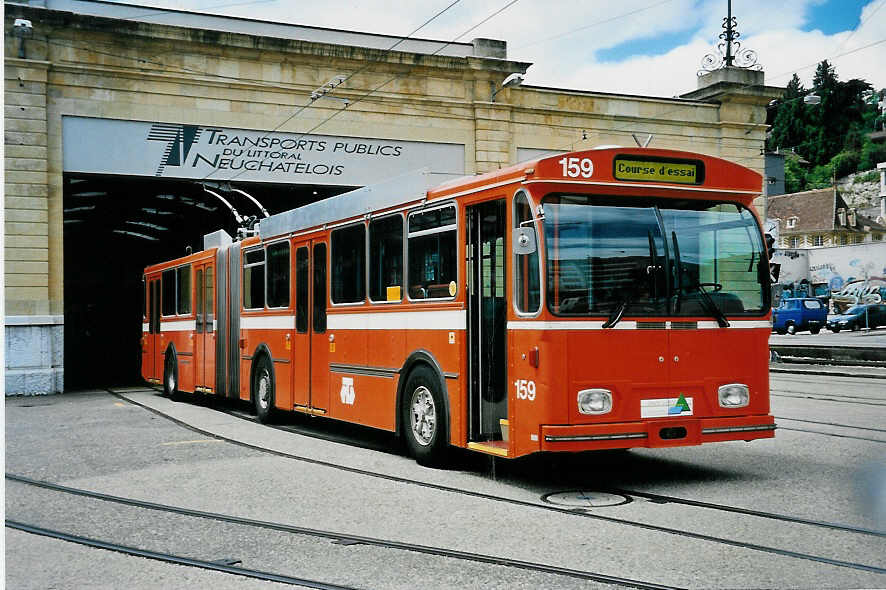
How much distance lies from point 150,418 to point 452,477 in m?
8.05

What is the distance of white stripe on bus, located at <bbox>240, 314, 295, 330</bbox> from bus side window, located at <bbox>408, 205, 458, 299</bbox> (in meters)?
3.91

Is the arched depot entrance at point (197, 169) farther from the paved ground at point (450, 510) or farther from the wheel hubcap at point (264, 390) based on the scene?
the paved ground at point (450, 510)

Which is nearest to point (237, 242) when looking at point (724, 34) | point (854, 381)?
point (854, 381)

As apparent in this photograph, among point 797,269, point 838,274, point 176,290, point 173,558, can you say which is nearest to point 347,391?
point 173,558

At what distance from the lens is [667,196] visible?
8.70 metres

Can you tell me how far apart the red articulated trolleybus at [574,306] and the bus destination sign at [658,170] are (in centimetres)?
2

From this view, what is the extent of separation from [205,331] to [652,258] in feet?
37.9

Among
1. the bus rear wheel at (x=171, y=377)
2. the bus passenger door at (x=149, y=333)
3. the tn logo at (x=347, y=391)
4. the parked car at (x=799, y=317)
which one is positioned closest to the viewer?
the tn logo at (x=347, y=391)

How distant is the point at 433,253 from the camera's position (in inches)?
393

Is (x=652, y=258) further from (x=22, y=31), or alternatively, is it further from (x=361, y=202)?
(x=22, y=31)

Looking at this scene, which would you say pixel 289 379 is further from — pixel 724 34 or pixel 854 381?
pixel 724 34

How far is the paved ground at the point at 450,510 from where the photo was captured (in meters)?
5.78

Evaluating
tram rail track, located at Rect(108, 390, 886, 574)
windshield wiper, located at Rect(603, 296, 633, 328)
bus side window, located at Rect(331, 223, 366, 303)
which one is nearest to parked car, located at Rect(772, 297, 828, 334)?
bus side window, located at Rect(331, 223, 366, 303)

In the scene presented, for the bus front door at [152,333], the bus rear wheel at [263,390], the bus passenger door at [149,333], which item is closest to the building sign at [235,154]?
the bus passenger door at [149,333]
